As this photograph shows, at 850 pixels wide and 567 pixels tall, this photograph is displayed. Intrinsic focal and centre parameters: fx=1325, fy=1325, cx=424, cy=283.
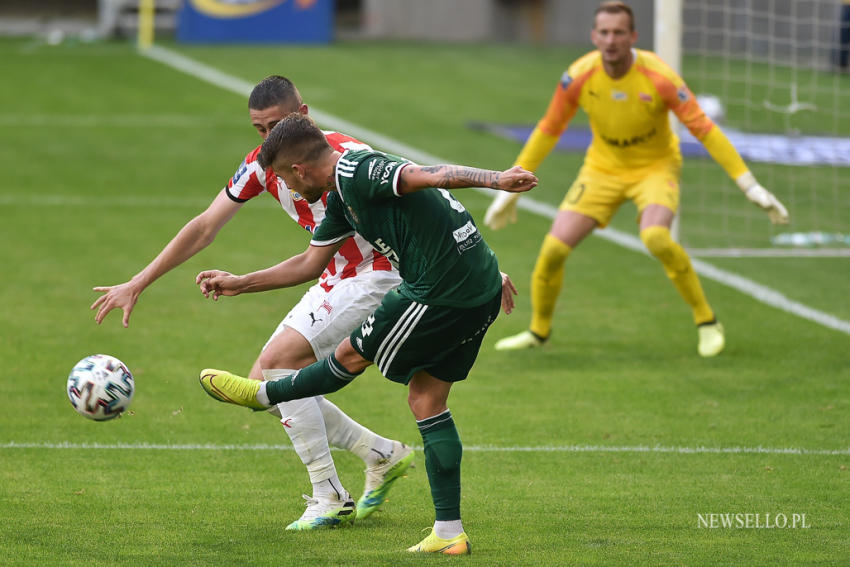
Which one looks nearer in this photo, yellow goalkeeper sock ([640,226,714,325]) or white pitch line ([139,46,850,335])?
yellow goalkeeper sock ([640,226,714,325])

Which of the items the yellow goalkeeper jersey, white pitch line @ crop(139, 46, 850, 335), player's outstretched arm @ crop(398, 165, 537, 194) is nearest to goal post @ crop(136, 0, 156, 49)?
white pitch line @ crop(139, 46, 850, 335)

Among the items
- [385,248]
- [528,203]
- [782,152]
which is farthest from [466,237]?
[782,152]

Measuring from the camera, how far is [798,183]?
51.4 ft

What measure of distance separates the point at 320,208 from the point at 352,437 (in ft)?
3.60

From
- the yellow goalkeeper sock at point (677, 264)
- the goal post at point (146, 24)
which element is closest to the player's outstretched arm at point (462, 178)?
the yellow goalkeeper sock at point (677, 264)

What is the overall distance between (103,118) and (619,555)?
16.4 meters

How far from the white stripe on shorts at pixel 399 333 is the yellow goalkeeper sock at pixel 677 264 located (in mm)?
4011

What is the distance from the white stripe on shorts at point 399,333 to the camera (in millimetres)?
5297

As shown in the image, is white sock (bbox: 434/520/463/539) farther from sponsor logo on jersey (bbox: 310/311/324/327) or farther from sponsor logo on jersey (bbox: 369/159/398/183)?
sponsor logo on jersey (bbox: 369/159/398/183)

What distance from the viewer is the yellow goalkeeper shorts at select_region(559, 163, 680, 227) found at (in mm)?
9312

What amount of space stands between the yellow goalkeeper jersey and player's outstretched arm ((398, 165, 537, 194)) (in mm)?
4161

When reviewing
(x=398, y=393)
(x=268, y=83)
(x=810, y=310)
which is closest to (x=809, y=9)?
(x=810, y=310)

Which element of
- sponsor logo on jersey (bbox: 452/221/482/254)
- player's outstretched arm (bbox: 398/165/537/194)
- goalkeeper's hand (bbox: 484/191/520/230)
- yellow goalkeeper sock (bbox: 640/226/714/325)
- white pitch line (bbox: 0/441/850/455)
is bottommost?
white pitch line (bbox: 0/441/850/455)

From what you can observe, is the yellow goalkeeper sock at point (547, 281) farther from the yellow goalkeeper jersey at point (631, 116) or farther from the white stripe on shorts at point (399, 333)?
the white stripe on shorts at point (399, 333)
